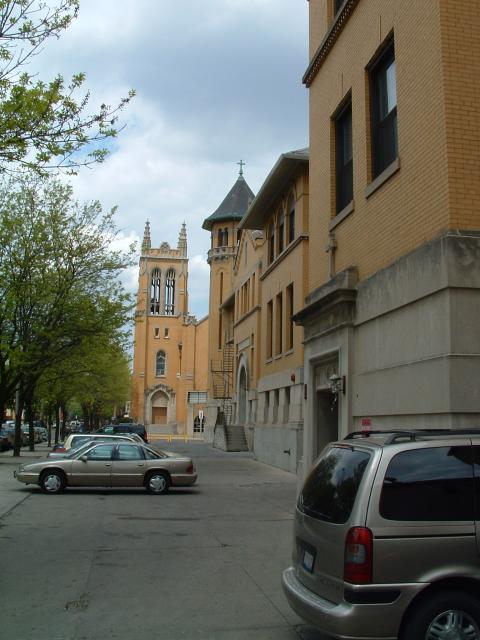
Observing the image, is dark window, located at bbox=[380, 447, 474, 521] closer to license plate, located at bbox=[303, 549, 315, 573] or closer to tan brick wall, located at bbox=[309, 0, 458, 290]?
license plate, located at bbox=[303, 549, 315, 573]

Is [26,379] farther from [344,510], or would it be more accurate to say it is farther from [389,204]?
[344,510]

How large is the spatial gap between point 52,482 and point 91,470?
99 cm

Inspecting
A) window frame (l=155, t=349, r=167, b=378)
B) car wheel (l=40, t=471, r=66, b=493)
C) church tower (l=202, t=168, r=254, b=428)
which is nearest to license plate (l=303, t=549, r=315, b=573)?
car wheel (l=40, t=471, r=66, b=493)

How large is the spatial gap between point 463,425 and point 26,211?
69.0 feet

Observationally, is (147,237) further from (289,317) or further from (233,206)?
(289,317)

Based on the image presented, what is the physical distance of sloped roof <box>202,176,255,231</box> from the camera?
60250mm

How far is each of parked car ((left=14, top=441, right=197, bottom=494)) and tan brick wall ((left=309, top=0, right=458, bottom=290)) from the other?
617cm

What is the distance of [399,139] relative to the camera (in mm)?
11289

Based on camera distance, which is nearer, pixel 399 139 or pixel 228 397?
pixel 399 139

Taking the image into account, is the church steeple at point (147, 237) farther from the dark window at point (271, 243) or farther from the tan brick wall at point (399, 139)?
the tan brick wall at point (399, 139)

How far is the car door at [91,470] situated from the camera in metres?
16.6

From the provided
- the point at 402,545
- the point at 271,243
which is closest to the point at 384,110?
the point at 402,545

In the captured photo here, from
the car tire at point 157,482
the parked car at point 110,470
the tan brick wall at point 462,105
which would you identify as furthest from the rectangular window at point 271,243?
the tan brick wall at point 462,105

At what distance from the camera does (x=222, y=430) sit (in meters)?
40.2
